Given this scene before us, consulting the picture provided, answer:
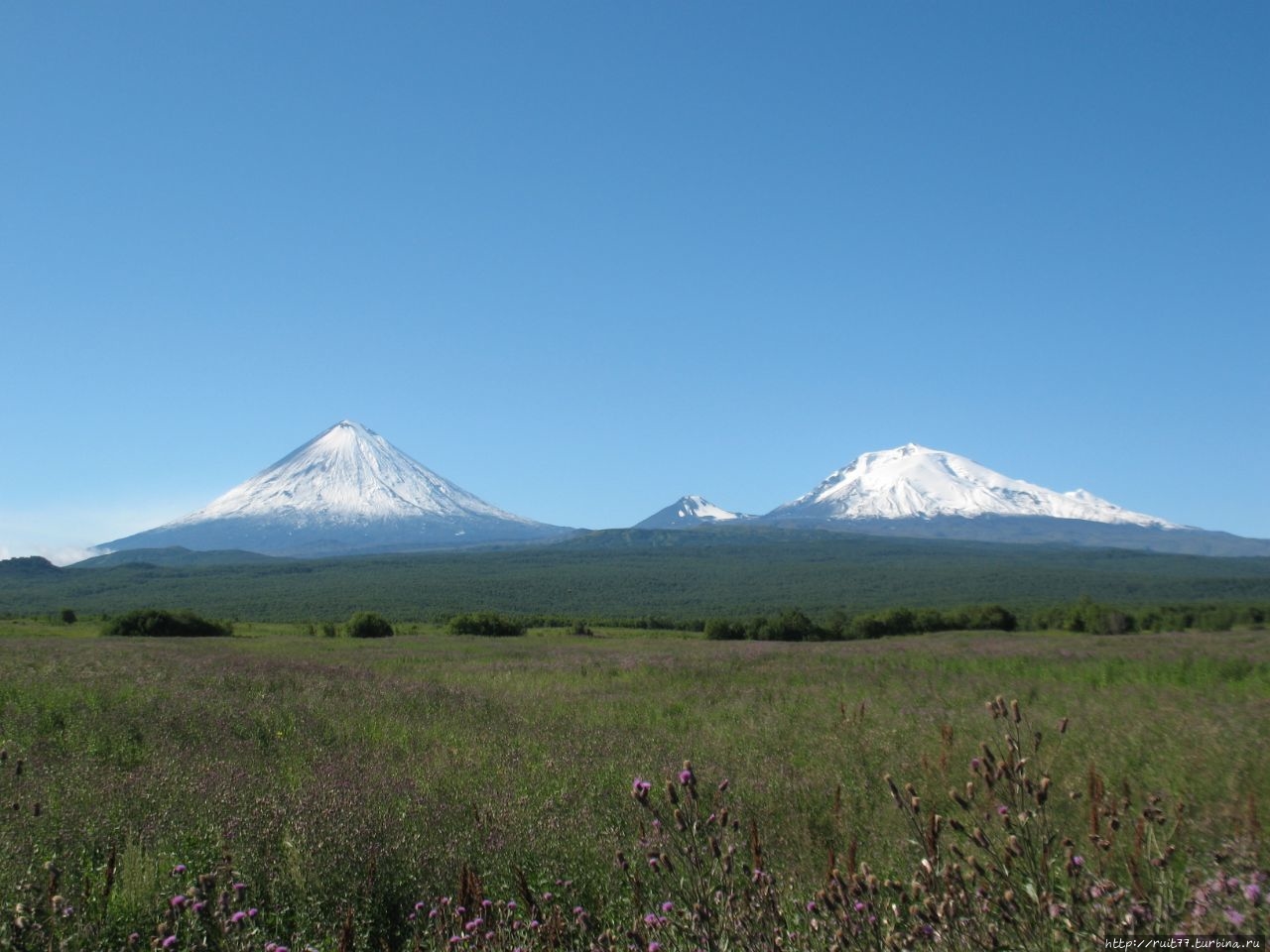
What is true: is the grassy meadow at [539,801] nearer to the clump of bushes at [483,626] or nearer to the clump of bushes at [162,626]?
the clump of bushes at [162,626]

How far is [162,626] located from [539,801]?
4078cm

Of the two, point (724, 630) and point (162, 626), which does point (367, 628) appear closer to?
point (162, 626)

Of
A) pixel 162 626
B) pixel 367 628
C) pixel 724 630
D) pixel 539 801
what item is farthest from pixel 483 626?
pixel 539 801

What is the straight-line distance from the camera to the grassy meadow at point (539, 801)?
135 inches

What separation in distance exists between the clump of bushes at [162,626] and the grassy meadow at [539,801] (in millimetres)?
28815

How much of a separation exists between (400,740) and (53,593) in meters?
158

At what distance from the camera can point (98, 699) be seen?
10.4 m

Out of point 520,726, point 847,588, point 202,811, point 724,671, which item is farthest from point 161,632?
point 847,588

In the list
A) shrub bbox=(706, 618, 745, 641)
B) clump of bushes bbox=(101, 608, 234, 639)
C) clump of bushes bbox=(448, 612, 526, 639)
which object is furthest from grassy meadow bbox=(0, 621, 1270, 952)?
shrub bbox=(706, 618, 745, 641)

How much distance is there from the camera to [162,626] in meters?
40.7

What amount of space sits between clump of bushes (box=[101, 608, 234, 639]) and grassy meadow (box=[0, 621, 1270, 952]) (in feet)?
94.5

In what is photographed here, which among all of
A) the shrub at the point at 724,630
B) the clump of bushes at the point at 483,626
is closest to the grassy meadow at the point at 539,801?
the clump of bushes at the point at 483,626

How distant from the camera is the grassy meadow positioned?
135 inches

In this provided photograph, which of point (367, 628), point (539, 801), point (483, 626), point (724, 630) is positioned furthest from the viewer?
point (724, 630)
